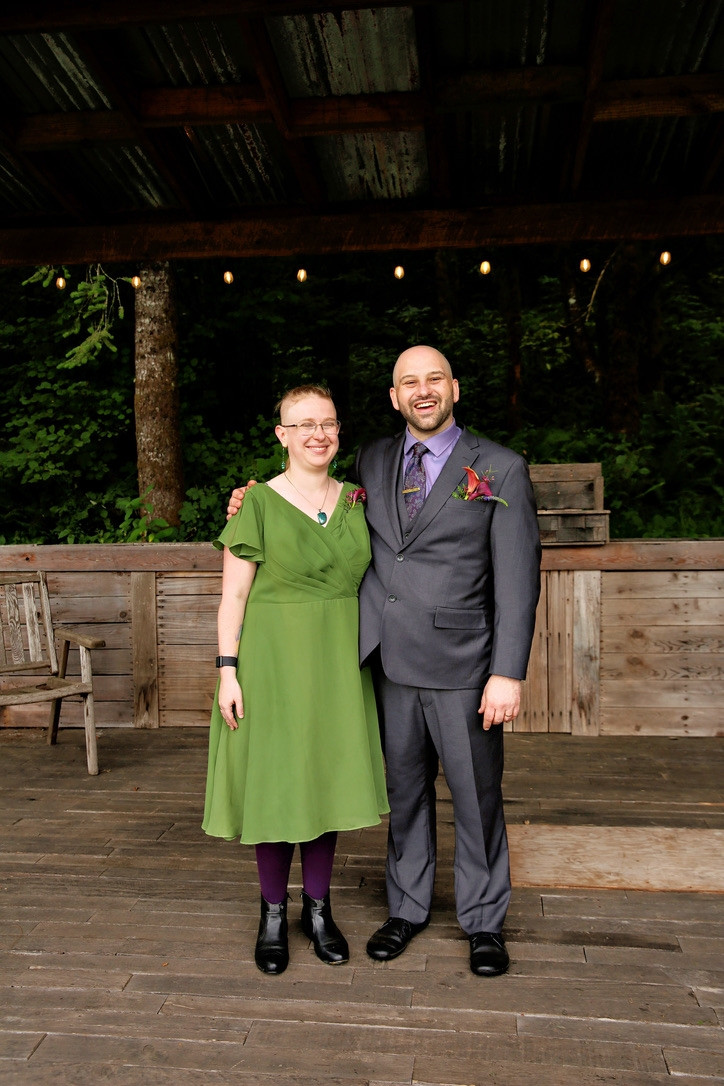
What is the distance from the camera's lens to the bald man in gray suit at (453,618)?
279 cm

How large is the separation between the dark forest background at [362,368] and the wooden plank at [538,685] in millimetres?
1848

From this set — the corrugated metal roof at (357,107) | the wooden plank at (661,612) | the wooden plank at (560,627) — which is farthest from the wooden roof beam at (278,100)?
the wooden plank at (661,612)

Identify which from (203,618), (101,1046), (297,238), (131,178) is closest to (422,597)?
(101,1046)

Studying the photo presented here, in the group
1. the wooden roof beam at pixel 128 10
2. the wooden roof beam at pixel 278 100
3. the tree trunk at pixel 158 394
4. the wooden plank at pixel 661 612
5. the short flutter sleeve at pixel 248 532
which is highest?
the wooden roof beam at pixel 128 10

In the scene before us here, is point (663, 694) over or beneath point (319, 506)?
beneath

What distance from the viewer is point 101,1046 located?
2.40m

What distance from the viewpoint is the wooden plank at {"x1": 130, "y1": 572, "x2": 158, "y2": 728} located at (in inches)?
225

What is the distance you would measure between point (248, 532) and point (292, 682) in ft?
1.45

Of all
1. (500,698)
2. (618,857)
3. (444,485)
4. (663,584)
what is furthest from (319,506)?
(663,584)

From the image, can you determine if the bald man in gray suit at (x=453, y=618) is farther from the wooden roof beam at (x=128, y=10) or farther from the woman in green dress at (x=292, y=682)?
the wooden roof beam at (x=128, y=10)

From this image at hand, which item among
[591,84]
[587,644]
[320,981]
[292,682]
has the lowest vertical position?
[320,981]

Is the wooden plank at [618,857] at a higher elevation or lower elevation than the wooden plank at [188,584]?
lower

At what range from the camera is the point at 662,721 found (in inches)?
213

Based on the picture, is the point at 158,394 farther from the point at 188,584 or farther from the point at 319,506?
the point at 319,506
